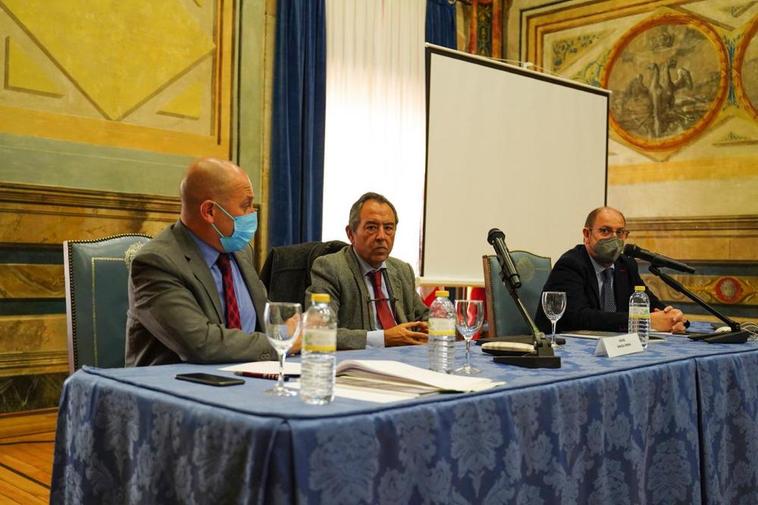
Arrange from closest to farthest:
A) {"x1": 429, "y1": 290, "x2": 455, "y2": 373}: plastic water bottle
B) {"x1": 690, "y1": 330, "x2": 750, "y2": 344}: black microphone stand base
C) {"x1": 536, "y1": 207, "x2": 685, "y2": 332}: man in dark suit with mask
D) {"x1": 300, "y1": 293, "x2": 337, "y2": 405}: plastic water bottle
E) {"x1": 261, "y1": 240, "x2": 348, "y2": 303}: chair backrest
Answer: {"x1": 300, "y1": 293, "x2": 337, "y2": 405}: plastic water bottle, {"x1": 429, "y1": 290, "x2": 455, "y2": 373}: plastic water bottle, {"x1": 690, "y1": 330, "x2": 750, "y2": 344}: black microphone stand base, {"x1": 536, "y1": 207, "x2": 685, "y2": 332}: man in dark suit with mask, {"x1": 261, "y1": 240, "x2": 348, "y2": 303}: chair backrest

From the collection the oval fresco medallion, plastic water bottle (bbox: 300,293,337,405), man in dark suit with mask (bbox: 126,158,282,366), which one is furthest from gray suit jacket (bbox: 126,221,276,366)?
the oval fresco medallion

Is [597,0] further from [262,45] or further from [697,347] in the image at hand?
[697,347]

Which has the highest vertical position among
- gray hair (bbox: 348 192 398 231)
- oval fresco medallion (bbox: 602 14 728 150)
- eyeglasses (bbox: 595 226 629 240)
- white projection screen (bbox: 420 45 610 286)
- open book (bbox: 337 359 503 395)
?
oval fresco medallion (bbox: 602 14 728 150)

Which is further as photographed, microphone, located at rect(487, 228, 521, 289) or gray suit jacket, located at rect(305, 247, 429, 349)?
gray suit jacket, located at rect(305, 247, 429, 349)

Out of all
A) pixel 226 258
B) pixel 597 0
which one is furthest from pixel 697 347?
pixel 597 0

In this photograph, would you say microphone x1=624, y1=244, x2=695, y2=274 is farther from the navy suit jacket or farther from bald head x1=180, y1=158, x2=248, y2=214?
bald head x1=180, y1=158, x2=248, y2=214

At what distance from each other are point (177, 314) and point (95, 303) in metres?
0.54

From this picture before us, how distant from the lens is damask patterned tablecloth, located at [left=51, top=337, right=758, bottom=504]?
1.44m

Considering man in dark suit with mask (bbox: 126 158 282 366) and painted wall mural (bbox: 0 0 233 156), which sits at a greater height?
painted wall mural (bbox: 0 0 233 156)

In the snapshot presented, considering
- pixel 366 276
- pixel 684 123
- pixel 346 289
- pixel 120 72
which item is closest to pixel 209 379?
pixel 346 289

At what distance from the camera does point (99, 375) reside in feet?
6.20

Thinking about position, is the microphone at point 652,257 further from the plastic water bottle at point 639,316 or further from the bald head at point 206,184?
the bald head at point 206,184

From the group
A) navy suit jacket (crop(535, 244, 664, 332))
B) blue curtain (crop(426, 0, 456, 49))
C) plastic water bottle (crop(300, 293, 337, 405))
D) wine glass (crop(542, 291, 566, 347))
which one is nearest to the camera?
plastic water bottle (crop(300, 293, 337, 405))

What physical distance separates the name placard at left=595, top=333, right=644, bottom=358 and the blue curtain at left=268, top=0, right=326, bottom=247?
3379 millimetres
